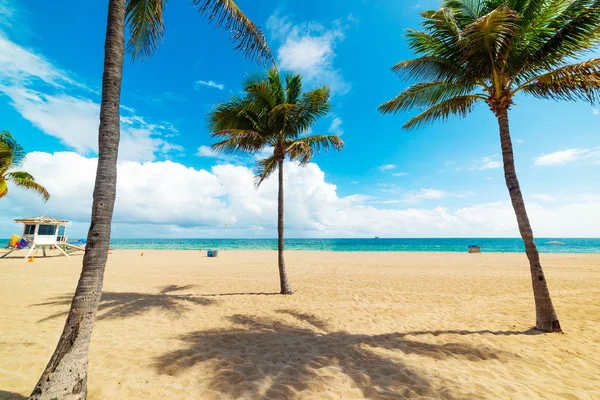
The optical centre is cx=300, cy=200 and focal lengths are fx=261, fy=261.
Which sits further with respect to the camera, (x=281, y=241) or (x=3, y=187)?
(x=3, y=187)

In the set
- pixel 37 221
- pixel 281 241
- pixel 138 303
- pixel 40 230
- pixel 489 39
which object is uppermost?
pixel 489 39

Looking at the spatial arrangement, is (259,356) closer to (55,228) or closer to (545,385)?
(545,385)

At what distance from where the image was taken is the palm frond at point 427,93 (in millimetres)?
7620

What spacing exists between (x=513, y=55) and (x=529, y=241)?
15.2 ft

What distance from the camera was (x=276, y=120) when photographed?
1015cm

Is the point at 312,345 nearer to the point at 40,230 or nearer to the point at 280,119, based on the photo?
the point at 280,119

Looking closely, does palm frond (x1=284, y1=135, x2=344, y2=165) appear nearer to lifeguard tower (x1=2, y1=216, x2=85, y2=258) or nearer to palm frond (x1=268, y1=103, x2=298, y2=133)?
palm frond (x1=268, y1=103, x2=298, y2=133)

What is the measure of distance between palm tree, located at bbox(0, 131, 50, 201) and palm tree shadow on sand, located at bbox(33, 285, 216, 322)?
45.8 ft

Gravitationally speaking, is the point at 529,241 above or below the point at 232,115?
below

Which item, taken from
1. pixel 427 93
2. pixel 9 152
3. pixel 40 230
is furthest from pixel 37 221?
pixel 427 93

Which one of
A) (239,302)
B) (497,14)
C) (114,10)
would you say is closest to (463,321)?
(239,302)

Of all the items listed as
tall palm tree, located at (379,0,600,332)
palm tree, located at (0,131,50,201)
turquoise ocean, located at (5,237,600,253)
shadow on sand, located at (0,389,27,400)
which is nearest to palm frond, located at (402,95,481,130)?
tall palm tree, located at (379,0,600,332)

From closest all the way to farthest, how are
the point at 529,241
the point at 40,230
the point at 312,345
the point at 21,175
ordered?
the point at 312,345
the point at 529,241
the point at 21,175
the point at 40,230

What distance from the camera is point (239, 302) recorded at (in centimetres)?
884
